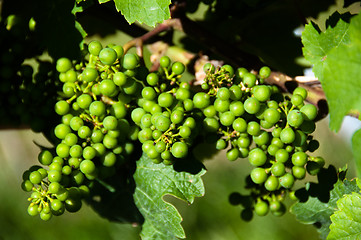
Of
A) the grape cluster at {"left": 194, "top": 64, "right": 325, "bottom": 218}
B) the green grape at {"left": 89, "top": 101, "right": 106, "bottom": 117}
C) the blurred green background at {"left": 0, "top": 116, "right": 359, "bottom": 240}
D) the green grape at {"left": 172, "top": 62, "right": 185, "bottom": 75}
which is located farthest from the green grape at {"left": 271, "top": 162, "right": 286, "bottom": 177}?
the blurred green background at {"left": 0, "top": 116, "right": 359, "bottom": 240}

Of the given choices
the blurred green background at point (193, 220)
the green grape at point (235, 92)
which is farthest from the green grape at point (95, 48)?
the blurred green background at point (193, 220)

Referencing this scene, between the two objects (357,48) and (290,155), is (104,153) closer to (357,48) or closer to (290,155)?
(290,155)

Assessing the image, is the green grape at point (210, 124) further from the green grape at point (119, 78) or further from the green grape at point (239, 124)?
the green grape at point (119, 78)

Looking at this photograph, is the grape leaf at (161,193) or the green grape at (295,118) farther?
the grape leaf at (161,193)

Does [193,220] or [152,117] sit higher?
[152,117]

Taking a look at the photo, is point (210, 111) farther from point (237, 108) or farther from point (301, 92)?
point (301, 92)

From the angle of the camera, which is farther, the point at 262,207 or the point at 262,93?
the point at 262,207

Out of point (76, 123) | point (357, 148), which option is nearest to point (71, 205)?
point (76, 123)
